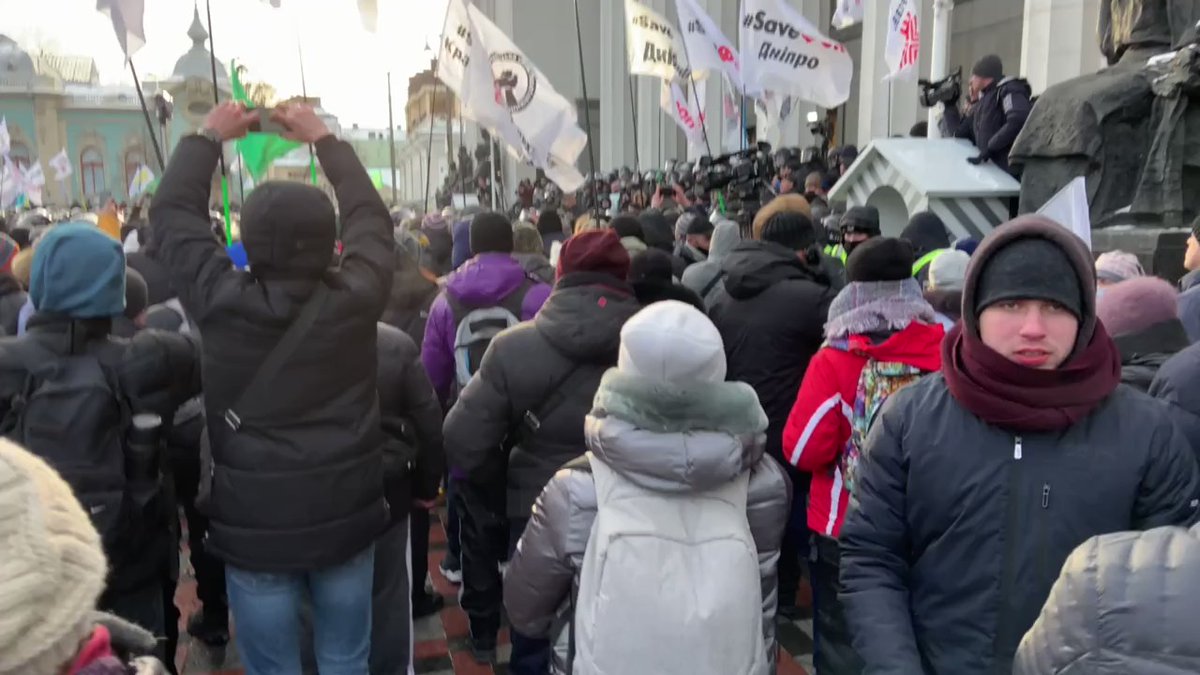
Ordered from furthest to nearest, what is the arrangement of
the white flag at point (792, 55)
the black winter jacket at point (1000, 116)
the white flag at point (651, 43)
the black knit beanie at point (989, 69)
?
the white flag at point (651, 43) → the white flag at point (792, 55) → the black knit beanie at point (989, 69) → the black winter jacket at point (1000, 116)

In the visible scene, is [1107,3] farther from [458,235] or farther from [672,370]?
[672,370]

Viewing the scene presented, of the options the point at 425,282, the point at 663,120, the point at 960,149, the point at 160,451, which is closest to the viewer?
the point at 160,451

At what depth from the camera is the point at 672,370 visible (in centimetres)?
213

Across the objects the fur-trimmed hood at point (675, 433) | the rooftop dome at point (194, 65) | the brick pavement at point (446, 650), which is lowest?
the brick pavement at point (446, 650)

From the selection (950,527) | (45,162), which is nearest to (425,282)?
(950,527)

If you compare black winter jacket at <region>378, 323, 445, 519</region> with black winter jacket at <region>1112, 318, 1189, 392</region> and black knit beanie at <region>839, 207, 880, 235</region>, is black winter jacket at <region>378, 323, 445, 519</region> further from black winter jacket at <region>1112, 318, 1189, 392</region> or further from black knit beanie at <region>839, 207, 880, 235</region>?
black knit beanie at <region>839, 207, 880, 235</region>

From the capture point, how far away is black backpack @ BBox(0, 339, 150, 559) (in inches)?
104

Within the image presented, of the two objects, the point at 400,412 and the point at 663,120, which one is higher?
the point at 663,120

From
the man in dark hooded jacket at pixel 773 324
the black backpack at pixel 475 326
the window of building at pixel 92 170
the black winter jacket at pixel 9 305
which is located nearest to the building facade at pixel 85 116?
the window of building at pixel 92 170

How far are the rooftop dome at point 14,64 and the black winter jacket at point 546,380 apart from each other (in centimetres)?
8046

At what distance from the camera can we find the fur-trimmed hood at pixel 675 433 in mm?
2057

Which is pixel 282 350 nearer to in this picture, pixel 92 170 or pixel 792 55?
pixel 792 55

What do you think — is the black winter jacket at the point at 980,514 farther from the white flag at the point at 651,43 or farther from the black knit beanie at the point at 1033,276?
the white flag at the point at 651,43

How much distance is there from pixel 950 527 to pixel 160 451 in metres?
2.32
